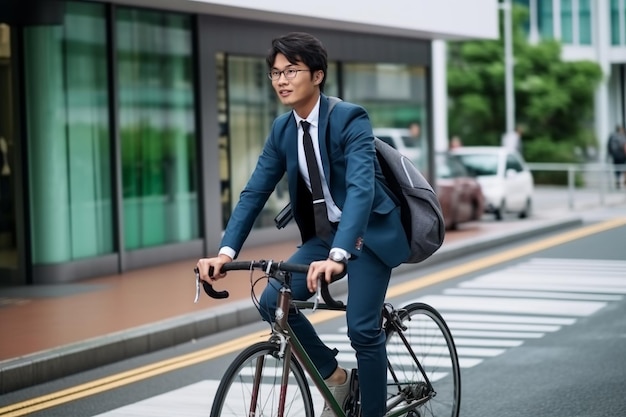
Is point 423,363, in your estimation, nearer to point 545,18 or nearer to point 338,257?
point 338,257

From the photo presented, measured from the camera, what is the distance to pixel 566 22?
57688 millimetres

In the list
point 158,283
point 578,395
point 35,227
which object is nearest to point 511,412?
point 578,395

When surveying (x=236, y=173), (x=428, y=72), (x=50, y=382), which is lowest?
(x=50, y=382)

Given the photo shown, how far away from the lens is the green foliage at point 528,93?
50531 mm

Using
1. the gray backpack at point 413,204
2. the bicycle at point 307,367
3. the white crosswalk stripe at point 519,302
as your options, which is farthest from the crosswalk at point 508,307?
the gray backpack at point 413,204

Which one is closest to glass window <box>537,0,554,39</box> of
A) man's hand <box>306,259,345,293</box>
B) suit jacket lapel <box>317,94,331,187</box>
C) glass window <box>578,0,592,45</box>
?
glass window <box>578,0,592,45</box>

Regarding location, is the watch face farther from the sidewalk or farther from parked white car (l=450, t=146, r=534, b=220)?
parked white car (l=450, t=146, r=534, b=220)

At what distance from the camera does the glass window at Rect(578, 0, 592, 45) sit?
57250mm

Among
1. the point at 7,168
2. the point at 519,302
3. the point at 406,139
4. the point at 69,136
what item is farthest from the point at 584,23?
the point at 519,302

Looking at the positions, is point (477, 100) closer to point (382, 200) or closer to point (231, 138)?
point (231, 138)

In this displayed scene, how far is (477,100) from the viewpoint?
5094 cm

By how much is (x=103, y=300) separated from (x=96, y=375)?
352 centimetres

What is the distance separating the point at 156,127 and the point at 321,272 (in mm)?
11941

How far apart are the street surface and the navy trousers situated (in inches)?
75.7
